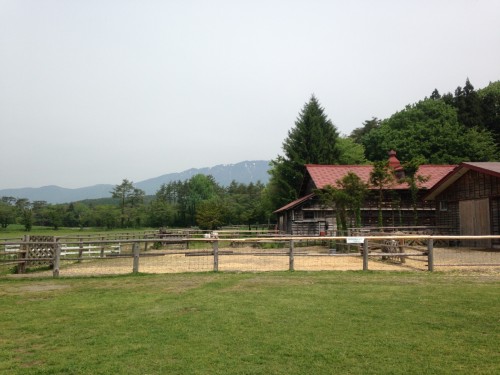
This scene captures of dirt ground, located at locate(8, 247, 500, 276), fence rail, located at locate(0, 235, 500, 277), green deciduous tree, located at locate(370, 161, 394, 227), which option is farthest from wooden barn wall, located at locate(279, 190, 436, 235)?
dirt ground, located at locate(8, 247, 500, 276)

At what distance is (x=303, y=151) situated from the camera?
4738 cm

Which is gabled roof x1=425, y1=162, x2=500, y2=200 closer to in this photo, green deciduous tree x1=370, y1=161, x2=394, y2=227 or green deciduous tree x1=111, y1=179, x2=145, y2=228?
green deciduous tree x1=370, y1=161, x2=394, y2=227

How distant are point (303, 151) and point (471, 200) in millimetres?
25874

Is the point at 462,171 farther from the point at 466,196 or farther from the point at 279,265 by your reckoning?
the point at 279,265

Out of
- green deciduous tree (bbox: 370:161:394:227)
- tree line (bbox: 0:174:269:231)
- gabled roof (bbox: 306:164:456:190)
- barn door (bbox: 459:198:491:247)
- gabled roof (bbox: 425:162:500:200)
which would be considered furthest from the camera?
tree line (bbox: 0:174:269:231)

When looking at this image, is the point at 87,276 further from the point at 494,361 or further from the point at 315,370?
the point at 494,361

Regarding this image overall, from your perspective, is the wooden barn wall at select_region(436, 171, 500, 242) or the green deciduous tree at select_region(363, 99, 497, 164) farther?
the green deciduous tree at select_region(363, 99, 497, 164)

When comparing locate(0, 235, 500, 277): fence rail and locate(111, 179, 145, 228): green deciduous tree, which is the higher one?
locate(111, 179, 145, 228): green deciduous tree

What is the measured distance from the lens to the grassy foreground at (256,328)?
15.3 ft

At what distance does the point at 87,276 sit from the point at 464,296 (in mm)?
9629

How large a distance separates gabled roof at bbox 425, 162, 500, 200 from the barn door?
1.49 meters

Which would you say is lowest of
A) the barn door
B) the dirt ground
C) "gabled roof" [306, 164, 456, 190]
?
the dirt ground

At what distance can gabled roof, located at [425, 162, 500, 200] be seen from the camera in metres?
20.1

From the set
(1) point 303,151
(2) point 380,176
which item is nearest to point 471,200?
(2) point 380,176
